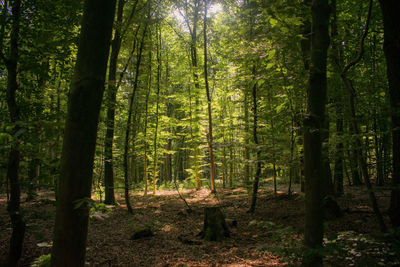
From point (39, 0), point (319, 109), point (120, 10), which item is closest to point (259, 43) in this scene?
point (319, 109)

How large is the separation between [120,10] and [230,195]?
32.1ft

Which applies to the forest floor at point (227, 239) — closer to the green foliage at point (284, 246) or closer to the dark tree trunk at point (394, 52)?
the green foliage at point (284, 246)

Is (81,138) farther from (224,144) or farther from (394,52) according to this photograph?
(224,144)

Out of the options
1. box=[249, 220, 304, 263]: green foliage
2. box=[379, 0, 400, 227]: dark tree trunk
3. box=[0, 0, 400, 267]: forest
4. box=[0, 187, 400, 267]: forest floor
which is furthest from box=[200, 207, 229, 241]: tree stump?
box=[379, 0, 400, 227]: dark tree trunk

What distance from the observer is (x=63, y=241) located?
155cm

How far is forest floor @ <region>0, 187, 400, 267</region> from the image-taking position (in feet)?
9.34

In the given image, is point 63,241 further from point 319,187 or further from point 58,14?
point 58,14

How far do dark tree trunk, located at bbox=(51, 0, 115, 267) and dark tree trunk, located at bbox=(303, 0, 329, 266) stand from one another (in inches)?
79.3

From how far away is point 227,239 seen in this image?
17.9ft

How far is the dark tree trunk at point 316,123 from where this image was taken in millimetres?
2309

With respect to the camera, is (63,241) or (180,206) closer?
(63,241)

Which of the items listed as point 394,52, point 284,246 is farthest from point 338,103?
point 284,246

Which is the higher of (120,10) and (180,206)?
(120,10)

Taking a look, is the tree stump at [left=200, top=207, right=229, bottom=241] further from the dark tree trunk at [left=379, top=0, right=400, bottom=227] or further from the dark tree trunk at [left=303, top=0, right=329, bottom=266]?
the dark tree trunk at [left=379, top=0, right=400, bottom=227]
